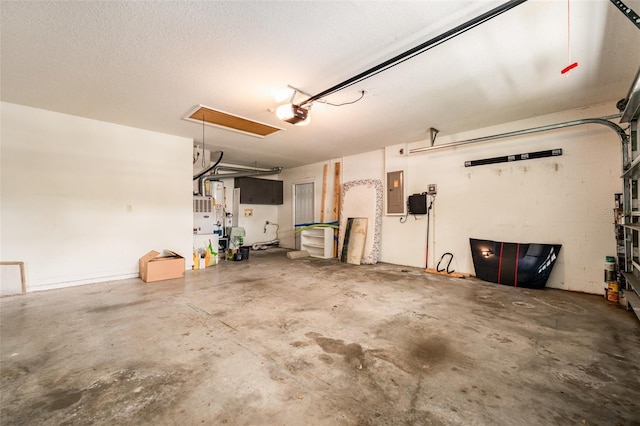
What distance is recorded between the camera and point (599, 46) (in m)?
2.27

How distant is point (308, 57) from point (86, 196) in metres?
4.25

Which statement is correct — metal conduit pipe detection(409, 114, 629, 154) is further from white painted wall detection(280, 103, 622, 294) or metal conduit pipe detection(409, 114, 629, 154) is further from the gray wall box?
the gray wall box

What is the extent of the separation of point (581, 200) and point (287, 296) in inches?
172

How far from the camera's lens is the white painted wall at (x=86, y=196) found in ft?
11.9

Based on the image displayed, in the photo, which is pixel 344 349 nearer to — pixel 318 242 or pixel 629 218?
pixel 629 218

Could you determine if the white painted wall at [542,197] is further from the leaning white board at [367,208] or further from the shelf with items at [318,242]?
the shelf with items at [318,242]

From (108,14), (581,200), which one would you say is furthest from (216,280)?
(581,200)

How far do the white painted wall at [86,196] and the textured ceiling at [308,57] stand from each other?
46 centimetres

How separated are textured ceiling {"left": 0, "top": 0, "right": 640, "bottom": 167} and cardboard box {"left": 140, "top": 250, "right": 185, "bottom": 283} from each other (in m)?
2.35

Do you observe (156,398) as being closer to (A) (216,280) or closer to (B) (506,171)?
(A) (216,280)

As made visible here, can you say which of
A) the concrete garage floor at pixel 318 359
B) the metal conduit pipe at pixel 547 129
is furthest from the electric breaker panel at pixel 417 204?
the concrete garage floor at pixel 318 359

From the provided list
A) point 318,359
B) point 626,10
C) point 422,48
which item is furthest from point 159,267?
point 626,10

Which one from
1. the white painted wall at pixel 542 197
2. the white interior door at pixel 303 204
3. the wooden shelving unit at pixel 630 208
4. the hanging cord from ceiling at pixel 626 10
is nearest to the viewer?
the hanging cord from ceiling at pixel 626 10

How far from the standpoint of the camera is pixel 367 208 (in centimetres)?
606
